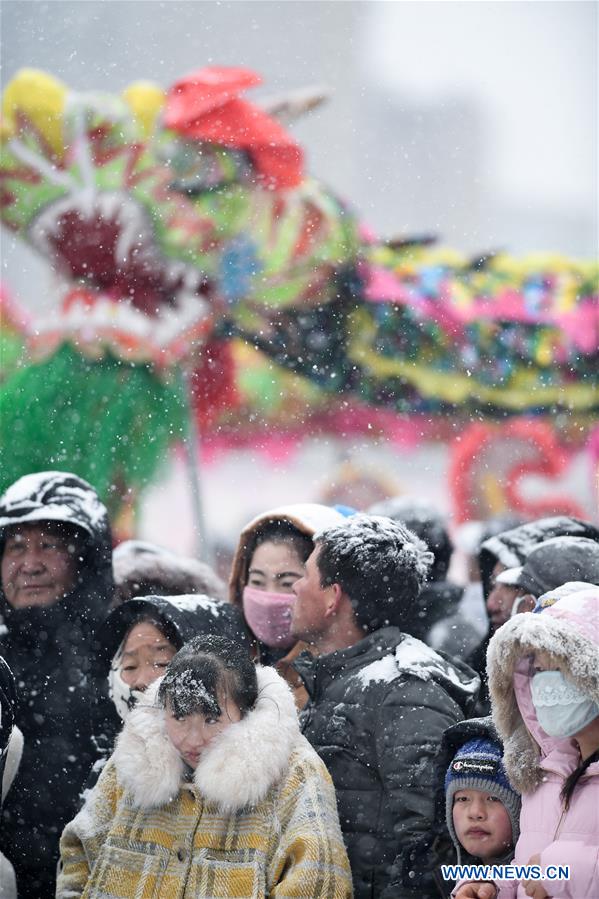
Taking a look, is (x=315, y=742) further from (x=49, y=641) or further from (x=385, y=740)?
(x=49, y=641)

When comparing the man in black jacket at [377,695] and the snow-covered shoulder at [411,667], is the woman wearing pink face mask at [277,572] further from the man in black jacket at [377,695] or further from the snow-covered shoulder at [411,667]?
the snow-covered shoulder at [411,667]

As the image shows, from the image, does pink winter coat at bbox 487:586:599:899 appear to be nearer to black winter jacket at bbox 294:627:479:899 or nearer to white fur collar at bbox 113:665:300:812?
black winter jacket at bbox 294:627:479:899

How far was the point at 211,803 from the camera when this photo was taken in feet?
8.81

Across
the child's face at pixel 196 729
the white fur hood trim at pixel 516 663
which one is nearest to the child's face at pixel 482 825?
the white fur hood trim at pixel 516 663

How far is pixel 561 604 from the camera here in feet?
8.45

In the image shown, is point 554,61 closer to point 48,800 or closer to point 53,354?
point 53,354

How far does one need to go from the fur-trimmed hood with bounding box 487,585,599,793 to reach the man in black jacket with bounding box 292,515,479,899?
0.26 metres

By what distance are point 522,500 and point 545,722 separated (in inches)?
296

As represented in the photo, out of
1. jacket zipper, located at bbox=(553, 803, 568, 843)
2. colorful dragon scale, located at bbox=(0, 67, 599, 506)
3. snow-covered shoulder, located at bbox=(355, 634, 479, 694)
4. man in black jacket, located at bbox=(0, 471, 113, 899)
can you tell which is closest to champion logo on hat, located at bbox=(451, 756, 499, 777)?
jacket zipper, located at bbox=(553, 803, 568, 843)

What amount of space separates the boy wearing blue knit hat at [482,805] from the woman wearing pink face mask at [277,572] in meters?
1.04

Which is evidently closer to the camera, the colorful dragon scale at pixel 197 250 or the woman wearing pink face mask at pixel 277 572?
the woman wearing pink face mask at pixel 277 572

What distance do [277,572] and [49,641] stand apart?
76 cm

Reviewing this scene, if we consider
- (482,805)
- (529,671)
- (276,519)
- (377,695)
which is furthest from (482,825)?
(276,519)

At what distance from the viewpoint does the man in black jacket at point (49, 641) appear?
3504 millimetres
